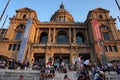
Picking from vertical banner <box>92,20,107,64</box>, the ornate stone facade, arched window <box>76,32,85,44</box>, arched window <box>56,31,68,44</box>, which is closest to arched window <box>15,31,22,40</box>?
the ornate stone facade

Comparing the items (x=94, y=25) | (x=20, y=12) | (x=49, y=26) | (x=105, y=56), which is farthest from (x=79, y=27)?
(x=20, y=12)

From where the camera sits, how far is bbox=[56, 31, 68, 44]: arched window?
3676 cm

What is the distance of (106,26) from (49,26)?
41.1 feet

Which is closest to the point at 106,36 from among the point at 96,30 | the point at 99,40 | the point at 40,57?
the point at 96,30

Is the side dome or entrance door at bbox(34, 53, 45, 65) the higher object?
the side dome

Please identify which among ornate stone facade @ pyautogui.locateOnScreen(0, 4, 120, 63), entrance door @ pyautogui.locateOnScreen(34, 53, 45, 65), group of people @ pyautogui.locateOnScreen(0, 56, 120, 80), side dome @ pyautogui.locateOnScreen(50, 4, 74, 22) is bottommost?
group of people @ pyautogui.locateOnScreen(0, 56, 120, 80)

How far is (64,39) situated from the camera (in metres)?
37.3

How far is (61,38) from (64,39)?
2.43 ft

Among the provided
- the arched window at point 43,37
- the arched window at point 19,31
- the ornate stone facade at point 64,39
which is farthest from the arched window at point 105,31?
the arched window at point 19,31

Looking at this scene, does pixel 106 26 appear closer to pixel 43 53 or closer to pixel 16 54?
pixel 43 53

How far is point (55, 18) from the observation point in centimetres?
5019

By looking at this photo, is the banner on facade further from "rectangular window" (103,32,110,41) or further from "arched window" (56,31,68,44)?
"arched window" (56,31,68,44)

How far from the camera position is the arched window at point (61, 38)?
36.8 m

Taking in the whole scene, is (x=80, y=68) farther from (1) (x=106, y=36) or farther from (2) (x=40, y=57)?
(1) (x=106, y=36)
